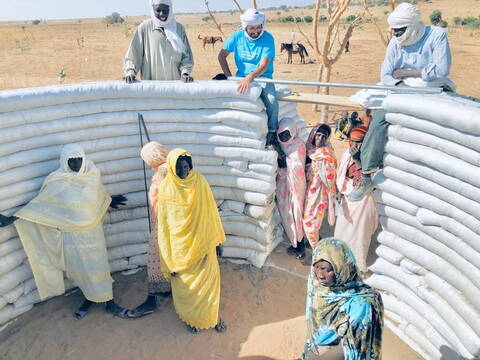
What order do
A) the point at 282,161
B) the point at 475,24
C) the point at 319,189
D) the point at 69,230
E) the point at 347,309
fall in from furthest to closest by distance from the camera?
1. the point at 475,24
2. the point at 282,161
3. the point at 319,189
4. the point at 69,230
5. the point at 347,309

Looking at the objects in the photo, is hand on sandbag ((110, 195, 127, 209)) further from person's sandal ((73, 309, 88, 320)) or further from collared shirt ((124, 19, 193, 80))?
collared shirt ((124, 19, 193, 80))

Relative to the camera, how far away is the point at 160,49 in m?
5.08

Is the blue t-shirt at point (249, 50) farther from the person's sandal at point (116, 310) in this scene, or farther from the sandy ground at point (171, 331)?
the person's sandal at point (116, 310)

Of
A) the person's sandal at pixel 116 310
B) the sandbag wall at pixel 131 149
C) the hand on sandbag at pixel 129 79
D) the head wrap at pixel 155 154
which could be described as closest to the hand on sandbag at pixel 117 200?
the sandbag wall at pixel 131 149

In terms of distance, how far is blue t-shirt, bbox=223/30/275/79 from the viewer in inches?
197

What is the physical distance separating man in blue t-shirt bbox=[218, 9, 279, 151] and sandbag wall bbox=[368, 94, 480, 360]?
53.5 inches

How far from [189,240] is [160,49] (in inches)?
93.3

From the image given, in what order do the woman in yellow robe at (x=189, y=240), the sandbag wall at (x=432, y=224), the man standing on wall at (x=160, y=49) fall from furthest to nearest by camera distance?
the man standing on wall at (x=160, y=49), the woman in yellow robe at (x=189, y=240), the sandbag wall at (x=432, y=224)

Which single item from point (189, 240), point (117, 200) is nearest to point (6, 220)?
point (117, 200)

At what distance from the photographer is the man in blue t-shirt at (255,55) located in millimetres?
4785

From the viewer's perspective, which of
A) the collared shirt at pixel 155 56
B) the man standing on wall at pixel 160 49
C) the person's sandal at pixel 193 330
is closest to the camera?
the person's sandal at pixel 193 330

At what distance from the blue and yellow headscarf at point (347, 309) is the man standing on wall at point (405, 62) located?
5.36 feet

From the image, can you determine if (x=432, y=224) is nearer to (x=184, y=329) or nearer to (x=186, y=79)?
(x=184, y=329)

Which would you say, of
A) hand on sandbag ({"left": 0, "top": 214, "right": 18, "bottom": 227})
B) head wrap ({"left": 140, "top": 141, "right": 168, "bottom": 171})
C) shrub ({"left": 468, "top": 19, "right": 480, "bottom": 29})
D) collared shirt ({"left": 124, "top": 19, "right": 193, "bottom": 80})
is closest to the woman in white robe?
hand on sandbag ({"left": 0, "top": 214, "right": 18, "bottom": 227})
